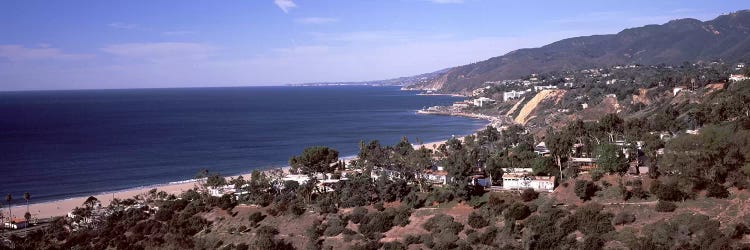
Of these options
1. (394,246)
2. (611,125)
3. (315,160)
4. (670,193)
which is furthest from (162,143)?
(670,193)

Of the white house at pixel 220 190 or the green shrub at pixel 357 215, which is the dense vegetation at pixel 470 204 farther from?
the white house at pixel 220 190

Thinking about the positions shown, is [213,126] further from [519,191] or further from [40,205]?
[519,191]

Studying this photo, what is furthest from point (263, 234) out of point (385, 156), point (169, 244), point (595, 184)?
point (595, 184)

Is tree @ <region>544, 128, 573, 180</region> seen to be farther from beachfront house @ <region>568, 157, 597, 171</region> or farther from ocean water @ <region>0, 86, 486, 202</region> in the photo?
ocean water @ <region>0, 86, 486, 202</region>

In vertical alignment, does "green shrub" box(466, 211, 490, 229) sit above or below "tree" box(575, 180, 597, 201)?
below

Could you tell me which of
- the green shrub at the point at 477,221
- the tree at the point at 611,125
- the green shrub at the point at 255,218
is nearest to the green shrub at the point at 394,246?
the green shrub at the point at 477,221

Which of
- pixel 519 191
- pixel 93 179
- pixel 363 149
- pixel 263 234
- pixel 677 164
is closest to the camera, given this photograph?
pixel 677 164

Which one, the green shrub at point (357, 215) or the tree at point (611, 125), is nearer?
the green shrub at point (357, 215)

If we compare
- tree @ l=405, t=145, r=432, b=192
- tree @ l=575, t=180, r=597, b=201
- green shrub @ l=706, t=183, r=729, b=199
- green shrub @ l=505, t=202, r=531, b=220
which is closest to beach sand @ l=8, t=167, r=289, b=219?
tree @ l=405, t=145, r=432, b=192
